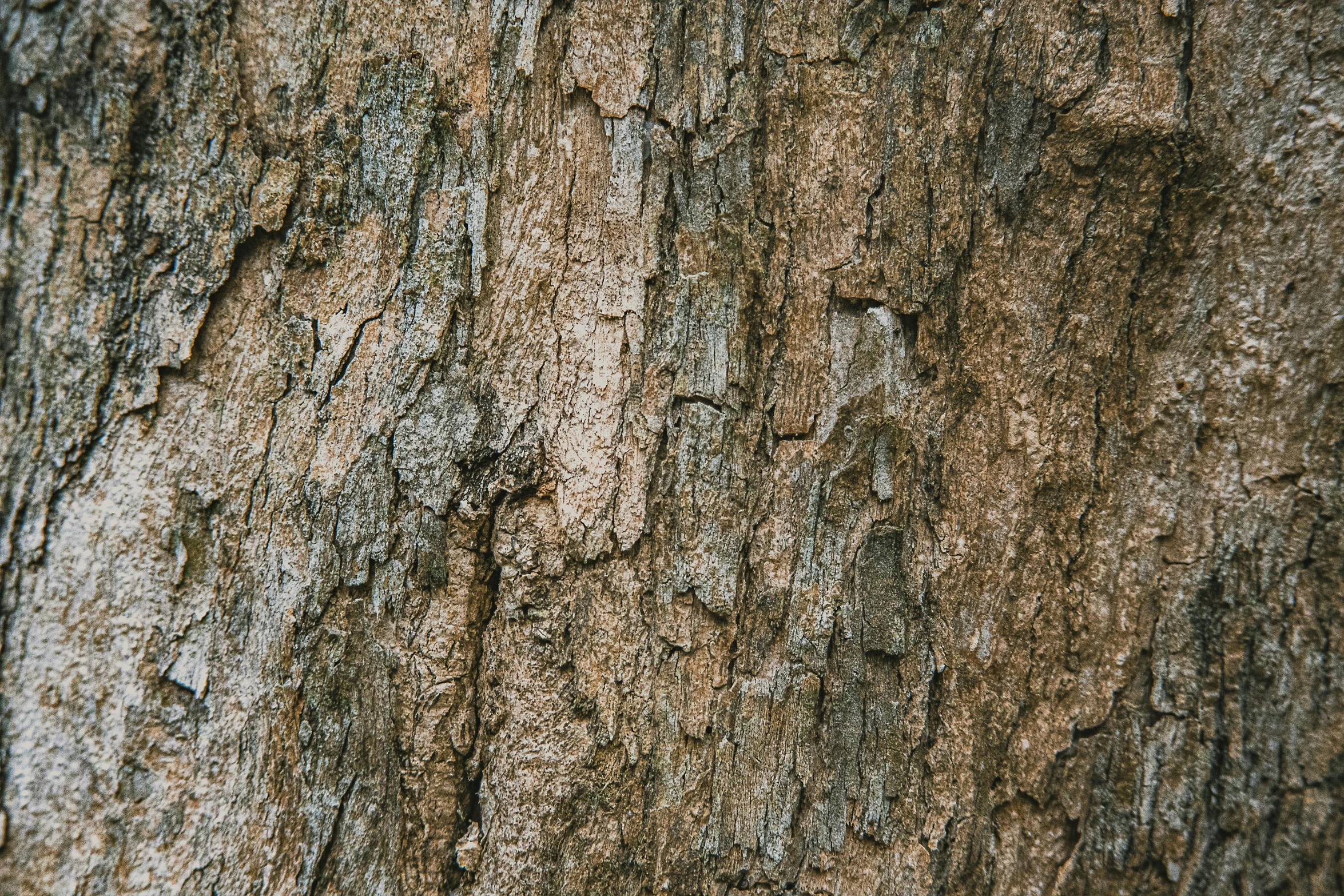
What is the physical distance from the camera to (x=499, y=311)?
3.84 ft

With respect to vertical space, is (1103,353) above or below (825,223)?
below

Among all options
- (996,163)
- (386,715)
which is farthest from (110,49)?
(996,163)

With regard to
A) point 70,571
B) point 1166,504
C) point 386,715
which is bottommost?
point 386,715

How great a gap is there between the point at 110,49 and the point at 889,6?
4.09ft

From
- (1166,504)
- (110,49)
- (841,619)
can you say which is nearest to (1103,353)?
(1166,504)

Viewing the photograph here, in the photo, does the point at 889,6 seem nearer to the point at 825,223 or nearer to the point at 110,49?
the point at 825,223

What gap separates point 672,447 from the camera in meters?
1.19

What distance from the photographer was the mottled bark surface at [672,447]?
3.54 feet

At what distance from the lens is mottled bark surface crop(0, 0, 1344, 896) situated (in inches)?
42.4

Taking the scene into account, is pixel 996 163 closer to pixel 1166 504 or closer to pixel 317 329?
pixel 1166 504

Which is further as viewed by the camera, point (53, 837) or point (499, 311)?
point (499, 311)

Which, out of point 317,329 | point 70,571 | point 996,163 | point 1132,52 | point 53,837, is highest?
point 1132,52

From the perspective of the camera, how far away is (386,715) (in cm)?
115

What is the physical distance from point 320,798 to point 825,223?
4.18 ft
